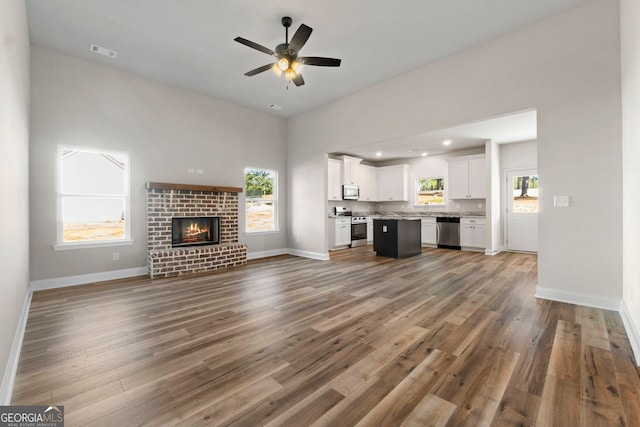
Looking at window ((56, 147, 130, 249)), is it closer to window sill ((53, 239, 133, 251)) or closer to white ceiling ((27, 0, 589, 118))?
window sill ((53, 239, 133, 251))

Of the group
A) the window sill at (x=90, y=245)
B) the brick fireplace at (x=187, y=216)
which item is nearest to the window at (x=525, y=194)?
the brick fireplace at (x=187, y=216)

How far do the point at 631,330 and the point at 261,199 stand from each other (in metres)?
6.17

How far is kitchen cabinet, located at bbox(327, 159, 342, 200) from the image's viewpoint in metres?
7.41

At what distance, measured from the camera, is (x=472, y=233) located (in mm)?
7234

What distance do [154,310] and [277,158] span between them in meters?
4.69

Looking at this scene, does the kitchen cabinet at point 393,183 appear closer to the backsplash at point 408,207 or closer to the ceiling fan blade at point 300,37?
the backsplash at point 408,207

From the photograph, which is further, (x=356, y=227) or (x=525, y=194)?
(x=356, y=227)

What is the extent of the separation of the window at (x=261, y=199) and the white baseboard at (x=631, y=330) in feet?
19.5

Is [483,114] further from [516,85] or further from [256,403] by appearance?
[256,403]

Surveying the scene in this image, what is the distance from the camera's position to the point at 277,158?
23.0 feet

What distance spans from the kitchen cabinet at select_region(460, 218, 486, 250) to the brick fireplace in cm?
563

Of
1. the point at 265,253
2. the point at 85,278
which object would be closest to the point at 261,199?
the point at 265,253

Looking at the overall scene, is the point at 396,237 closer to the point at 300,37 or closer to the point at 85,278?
the point at 300,37

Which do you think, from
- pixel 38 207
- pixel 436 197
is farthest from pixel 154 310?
pixel 436 197
